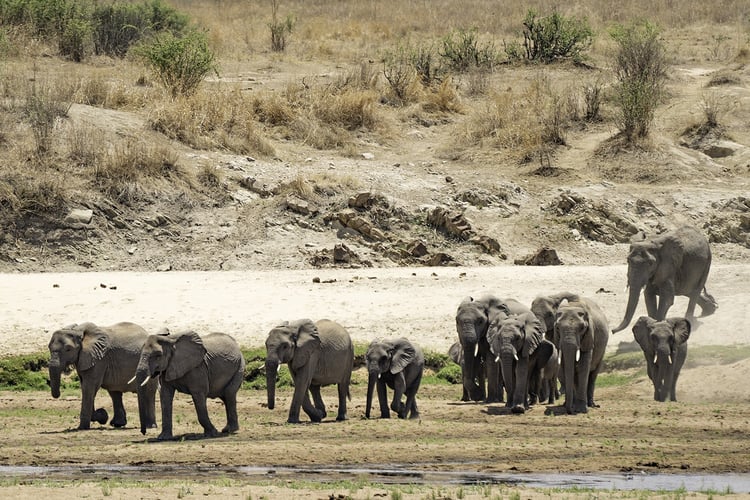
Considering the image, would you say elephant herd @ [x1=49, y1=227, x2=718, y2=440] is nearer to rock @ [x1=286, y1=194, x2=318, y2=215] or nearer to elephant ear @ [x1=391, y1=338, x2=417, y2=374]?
elephant ear @ [x1=391, y1=338, x2=417, y2=374]

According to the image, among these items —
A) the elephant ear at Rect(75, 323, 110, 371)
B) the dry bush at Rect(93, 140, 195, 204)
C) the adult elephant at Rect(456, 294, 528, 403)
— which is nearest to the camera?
the elephant ear at Rect(75, 323, 110, 371)

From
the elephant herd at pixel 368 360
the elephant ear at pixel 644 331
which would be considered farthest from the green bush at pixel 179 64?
the elephant ear at pixel 644 331

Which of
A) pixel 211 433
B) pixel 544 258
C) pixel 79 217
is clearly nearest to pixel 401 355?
pixel 211 433

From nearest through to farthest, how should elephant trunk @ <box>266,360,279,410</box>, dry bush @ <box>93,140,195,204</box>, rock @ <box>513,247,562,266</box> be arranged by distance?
elephant trunk @ <box>266,360,279,410</box> < rock @ <box>513,247,562,266</box> < dry bush @ <box>93,140,195,204</box>

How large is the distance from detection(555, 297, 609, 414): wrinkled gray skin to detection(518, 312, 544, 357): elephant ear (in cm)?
26

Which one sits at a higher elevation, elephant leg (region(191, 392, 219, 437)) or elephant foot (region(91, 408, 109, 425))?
elephant leg (region(191, 392, 219, 437))

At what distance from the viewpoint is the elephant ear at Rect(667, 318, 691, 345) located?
2073 centimetres

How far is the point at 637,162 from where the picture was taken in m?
35.0

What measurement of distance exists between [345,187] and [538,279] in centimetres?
688

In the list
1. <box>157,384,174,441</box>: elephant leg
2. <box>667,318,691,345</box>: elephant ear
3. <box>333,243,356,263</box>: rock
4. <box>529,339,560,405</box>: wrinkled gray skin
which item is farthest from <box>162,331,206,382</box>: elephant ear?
<box>333,243,356,263</box>: rock

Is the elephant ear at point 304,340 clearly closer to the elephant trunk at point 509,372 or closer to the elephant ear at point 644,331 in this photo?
the elephant trunk at point 509,372

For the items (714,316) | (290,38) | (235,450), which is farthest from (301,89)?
(235,450)

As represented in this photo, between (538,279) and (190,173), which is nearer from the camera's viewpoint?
(538,279)

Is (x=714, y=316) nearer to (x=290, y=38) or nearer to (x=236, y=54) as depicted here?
(x=236, y=54)
